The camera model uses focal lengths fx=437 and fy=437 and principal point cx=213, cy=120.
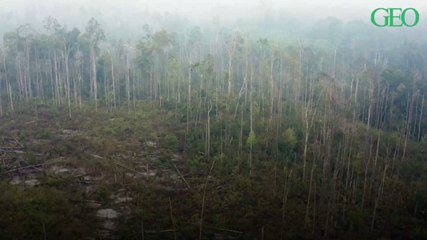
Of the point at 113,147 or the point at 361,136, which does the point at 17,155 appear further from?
the point at 361,136

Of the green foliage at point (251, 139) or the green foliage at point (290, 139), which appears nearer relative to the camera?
the green foliage at point (251, 139)

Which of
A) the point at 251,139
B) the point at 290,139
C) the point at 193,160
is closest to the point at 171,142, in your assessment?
the point at 193,160

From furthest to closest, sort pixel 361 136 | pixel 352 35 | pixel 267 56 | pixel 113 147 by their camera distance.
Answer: pixel 352 35, pixel 267 56, pixel 361 136, pixel 113 147

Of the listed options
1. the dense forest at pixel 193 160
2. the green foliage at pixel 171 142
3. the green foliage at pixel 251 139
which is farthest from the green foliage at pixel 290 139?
the green foliage at pixel 171 142

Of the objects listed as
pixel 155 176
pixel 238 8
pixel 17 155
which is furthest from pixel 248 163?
pixel 238 8

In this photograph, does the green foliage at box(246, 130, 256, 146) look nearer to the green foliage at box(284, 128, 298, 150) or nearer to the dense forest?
the dense forest

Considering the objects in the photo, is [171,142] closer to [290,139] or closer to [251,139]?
[251,139]

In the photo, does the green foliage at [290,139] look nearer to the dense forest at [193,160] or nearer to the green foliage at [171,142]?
the dense forest at [193,160]

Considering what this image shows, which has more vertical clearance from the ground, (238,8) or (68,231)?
(238,8)
